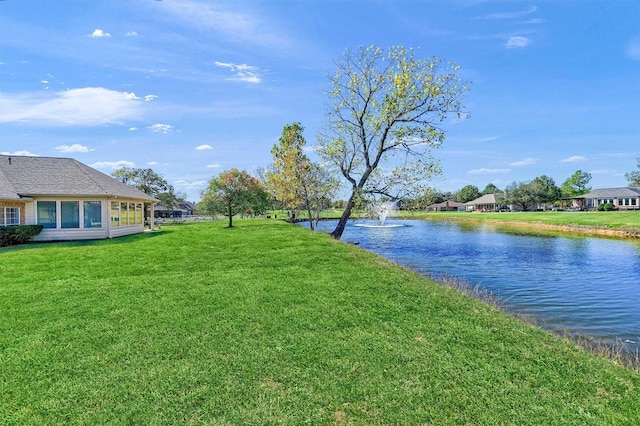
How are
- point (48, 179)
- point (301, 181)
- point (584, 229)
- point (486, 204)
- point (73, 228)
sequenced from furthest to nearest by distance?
point (486, 204) → point (584, 229) → point (301, 181) → point (48, 179) → point (73, 228)

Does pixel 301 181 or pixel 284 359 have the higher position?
pixel 301 181

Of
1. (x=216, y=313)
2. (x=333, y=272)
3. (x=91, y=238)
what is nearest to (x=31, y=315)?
(x=216, y=313)

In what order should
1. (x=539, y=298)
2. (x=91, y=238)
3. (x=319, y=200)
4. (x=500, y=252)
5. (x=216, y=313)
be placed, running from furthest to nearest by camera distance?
(x=319, y=200), (x=500, y=252), (x=91, y=238), (x=539, y=298), (x=216, y=313)

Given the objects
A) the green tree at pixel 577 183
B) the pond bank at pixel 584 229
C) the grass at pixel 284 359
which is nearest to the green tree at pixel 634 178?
the green tree at pixel 577 183

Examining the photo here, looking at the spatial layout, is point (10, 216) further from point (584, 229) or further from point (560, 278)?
point (584, 229)

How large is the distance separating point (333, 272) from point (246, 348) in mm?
4125

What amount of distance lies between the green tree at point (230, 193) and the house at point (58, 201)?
7.21 metres

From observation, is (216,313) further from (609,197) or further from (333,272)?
(609,197)

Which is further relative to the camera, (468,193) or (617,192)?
(468,193)

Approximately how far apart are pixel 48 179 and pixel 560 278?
23.0m

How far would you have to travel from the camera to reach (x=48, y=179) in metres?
17.8

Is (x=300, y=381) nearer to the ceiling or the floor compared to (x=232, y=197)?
nearer to the floor

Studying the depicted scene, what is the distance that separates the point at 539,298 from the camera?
9.94m

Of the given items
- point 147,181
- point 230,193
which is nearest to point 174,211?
point 147,181
